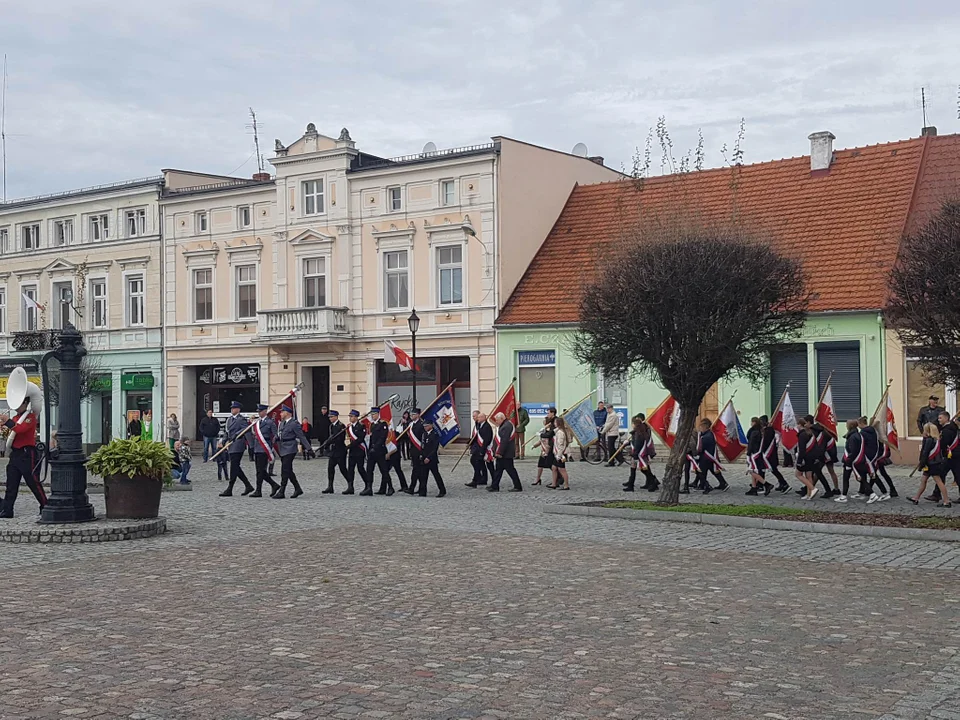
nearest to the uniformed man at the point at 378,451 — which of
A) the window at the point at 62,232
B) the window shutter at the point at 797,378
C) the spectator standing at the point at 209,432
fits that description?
the window shutter at the point at 797,378

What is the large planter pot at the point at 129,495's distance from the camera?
16.5 metres

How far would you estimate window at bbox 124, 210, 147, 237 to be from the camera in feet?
147

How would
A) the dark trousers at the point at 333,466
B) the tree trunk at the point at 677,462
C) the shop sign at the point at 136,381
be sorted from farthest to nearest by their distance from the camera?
the shop sign at the point at 136,381, the dark trousers at the point at 333,466, the tree trunk at the point at 677,462

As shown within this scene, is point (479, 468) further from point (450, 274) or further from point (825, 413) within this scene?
point (450, 274)

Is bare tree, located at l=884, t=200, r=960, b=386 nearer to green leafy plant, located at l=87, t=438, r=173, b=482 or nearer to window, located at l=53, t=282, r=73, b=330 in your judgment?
green leafy plant, located at l=87, t=438, r=173, b=482

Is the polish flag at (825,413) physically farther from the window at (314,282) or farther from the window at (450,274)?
the window at (314,282)

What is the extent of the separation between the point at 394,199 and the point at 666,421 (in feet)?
53.8

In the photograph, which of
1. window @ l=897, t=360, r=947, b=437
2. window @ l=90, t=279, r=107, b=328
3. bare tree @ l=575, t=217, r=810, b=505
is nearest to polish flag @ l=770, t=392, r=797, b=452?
bare tree @ l=575, t=217, r=810, b=505

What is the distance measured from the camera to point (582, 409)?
27766 mm

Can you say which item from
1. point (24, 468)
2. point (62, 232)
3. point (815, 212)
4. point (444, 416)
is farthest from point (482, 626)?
point (62, 232)

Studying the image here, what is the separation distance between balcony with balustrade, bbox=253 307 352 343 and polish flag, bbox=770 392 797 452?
18.2 meters

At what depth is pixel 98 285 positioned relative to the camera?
46.3 meters

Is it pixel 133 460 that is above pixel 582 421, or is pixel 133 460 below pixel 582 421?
below

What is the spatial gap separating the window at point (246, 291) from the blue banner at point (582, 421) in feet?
57.6
